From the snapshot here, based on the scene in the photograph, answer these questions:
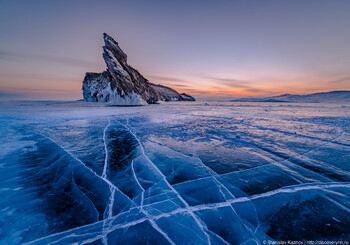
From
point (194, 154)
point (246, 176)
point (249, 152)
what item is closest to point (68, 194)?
point (194, 154)

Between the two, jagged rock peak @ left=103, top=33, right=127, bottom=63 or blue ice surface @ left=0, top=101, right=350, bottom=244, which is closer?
blue ice surface @ left=0, top=101, right=350, bottom=244

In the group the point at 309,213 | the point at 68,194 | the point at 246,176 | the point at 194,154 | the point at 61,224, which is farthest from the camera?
the point at 194,154

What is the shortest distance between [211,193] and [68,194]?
2231 millimetres

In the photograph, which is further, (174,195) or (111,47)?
(111,47)

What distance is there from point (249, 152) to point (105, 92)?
3037 centimetres

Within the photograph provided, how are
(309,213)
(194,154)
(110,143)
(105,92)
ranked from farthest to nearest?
(105,92) < (110,143) < (194,154) < (309,213)

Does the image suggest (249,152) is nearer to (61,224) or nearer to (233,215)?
(233,215)

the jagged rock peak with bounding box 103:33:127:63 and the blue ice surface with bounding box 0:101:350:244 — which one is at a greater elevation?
the jagged rock peak with bounding box 103:33:127:63

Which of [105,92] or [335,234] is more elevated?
[105,92]

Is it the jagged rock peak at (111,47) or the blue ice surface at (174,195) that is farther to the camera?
the jagged rock peak at (111,47)

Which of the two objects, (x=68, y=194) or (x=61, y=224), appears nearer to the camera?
(x=61, y=224)

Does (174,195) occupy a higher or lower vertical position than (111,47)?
lower

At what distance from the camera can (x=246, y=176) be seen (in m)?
2.53

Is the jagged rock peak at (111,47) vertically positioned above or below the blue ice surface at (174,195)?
above
